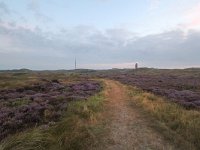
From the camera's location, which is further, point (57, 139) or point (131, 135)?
point (131, 135)

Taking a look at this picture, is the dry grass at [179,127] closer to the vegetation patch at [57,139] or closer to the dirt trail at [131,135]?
the dirt trail at [131,135]

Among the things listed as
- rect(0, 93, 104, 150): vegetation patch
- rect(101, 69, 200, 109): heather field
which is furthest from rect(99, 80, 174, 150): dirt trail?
rect(101, 69, 200, 109): heather field

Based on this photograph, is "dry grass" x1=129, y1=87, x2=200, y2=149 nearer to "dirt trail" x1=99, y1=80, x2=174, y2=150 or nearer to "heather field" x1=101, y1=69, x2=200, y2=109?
"dirt trail" x1=99, y1=80, x2=174, y2=150

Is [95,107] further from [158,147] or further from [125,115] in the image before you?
[158,147]

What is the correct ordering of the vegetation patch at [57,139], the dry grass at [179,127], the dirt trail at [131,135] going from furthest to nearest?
1. the dry grass at [179,127]
2. the dirt trail at [131,135]
3. the vegetation patch at [57,139]

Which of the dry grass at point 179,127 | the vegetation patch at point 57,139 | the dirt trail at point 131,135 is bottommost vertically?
the dirt trail at point 131,135

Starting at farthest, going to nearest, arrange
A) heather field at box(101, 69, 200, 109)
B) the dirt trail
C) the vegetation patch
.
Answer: heather field at box(101, 69, 200, 109) < the dirt trail < the vegetation patch

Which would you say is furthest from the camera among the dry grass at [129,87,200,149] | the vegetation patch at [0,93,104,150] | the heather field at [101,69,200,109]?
the heather field at [101,69,200,109]

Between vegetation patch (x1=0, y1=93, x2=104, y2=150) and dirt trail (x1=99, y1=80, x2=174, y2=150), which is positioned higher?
vegetation patch (x1=0, y1=93, x2=104, y2=150)

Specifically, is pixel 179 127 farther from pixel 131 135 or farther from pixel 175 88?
pixel 175 88

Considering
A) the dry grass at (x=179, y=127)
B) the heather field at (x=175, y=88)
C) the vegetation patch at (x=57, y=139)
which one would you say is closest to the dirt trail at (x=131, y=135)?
the dry grass at (x=179, y=127)

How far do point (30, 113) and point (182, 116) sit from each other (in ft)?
31.0

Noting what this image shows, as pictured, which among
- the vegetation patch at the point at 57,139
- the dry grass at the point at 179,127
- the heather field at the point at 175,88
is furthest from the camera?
the heather field at the point at 175,88

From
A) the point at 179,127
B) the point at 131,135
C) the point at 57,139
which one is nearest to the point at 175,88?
the point at 179,127
